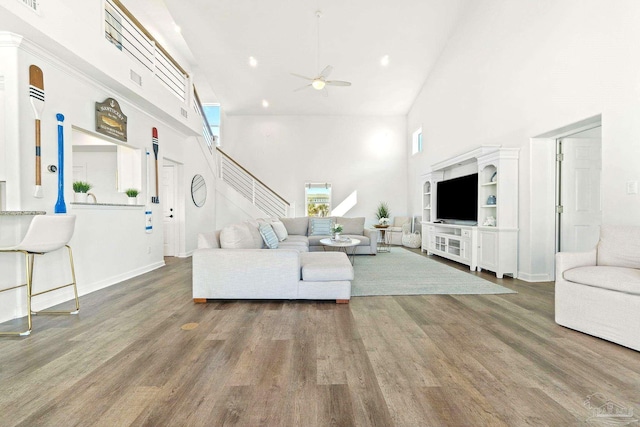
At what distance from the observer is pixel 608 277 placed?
2.38 metres

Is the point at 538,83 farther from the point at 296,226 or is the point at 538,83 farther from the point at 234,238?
the point at 296,226

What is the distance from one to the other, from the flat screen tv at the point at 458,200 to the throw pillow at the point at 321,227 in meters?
2.48

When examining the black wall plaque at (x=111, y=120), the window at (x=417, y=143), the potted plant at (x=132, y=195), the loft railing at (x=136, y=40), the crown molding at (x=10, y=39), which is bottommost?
the potted plant at (x=132, y=195)

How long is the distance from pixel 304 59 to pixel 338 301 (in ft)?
20.3

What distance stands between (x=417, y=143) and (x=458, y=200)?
3673 millimetres

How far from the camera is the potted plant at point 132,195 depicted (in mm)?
4633

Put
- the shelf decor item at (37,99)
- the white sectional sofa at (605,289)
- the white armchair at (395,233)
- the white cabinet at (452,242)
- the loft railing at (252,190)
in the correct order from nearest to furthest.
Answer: the white sectional sofa at (605,289)
the shelf decor item at (37,99)
the white cabinet at (452,242)
the white armchair at (395,233)
the loft railing at (252,190)

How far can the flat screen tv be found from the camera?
18.1 feet

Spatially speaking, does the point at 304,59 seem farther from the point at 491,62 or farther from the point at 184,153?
the point at 491,62

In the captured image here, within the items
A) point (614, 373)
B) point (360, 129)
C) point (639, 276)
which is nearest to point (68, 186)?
point (614, 373)

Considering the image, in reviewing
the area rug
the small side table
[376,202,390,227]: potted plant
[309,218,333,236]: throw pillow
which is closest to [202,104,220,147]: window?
[309,218,333,236]: throw pillow

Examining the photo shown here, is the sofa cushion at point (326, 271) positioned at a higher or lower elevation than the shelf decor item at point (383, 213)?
lower

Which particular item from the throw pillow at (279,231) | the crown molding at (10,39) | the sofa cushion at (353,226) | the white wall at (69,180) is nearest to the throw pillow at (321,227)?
the sofa cushion at (353,226)

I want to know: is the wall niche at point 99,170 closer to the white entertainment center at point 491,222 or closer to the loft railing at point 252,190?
the loft railing at point 252,190
